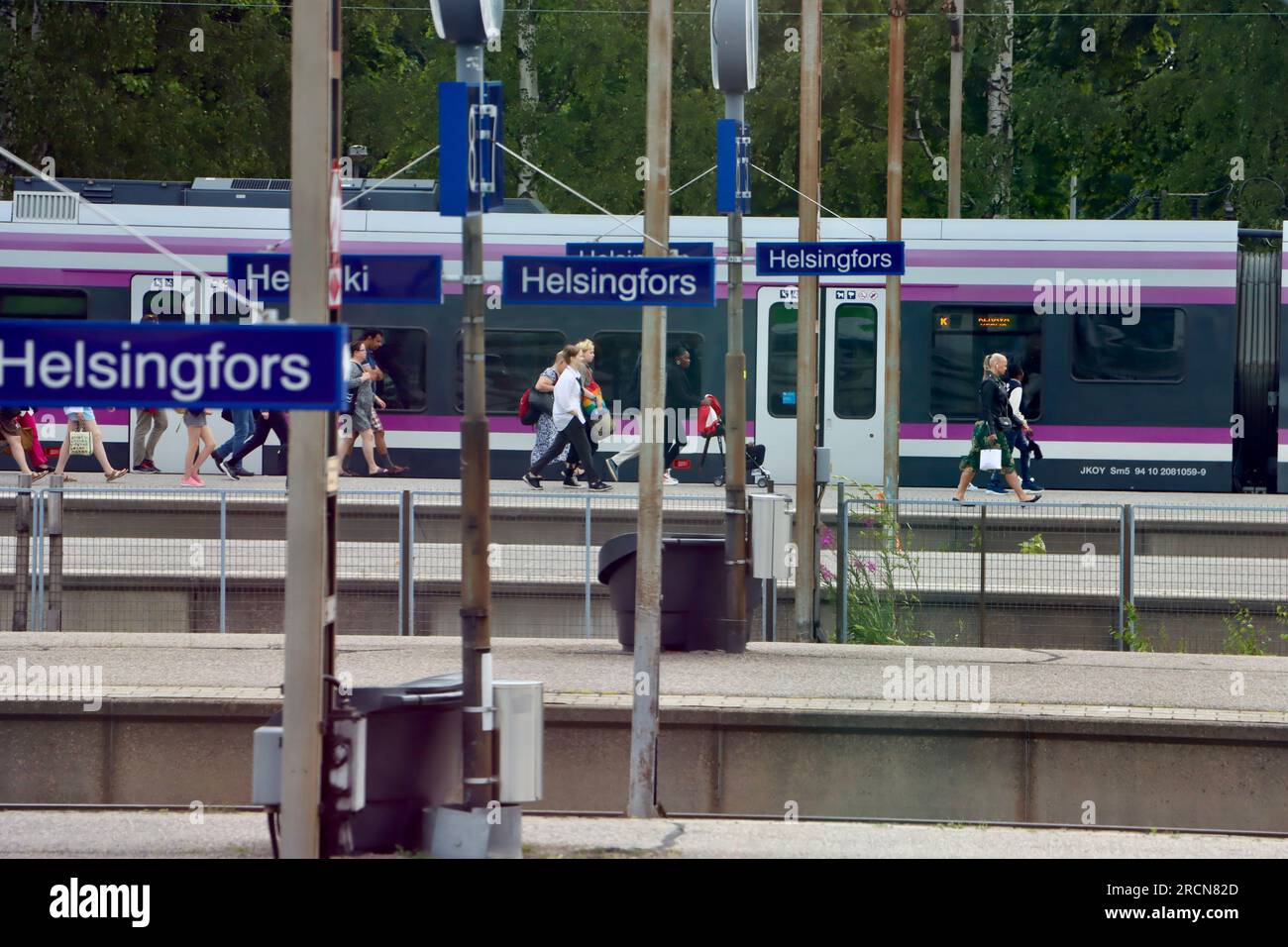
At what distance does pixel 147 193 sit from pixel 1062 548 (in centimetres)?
1343

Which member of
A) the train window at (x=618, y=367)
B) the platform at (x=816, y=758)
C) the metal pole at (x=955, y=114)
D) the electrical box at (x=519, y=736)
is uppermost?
the metal pole at (x=955, y=114)

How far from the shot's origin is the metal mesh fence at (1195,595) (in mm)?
13945

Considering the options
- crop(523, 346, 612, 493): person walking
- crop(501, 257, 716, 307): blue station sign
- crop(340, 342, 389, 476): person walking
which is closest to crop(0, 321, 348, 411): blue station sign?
crop(501, 257, 716, 307): blue station sign

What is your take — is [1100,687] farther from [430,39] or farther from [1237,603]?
[430,39]

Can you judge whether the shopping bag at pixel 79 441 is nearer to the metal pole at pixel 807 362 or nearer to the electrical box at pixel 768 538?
the metal pole at pixel 807 362

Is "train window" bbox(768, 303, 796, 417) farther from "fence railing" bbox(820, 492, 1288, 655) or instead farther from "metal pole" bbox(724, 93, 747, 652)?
"metal pole" bbox(724, 93, 747, 652)

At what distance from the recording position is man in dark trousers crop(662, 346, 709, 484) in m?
23.0

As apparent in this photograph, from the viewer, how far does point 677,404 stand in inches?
913

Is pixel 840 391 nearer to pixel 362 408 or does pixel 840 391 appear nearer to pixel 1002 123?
pixel 362 408

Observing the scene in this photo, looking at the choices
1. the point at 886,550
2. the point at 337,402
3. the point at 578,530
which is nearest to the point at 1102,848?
the point at 337,402

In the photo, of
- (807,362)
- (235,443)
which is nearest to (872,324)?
(235,443)

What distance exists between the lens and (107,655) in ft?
38.9

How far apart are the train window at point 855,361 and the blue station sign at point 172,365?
18.1 m

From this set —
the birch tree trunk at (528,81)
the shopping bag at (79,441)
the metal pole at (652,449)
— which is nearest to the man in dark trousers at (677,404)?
the shopping bag at (79,441)
